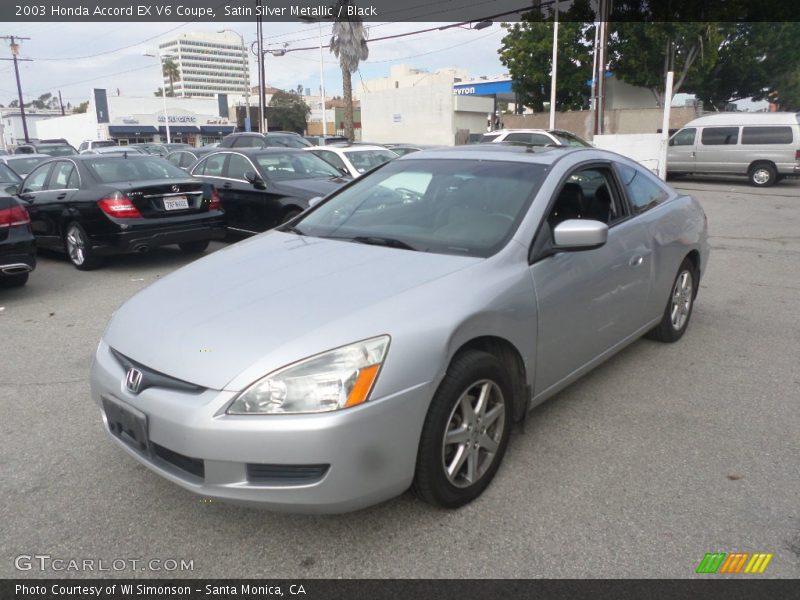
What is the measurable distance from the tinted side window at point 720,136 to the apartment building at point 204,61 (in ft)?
276

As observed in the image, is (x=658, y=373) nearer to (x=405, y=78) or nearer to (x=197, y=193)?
(x=197, y=193)

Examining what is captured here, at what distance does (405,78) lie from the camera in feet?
268

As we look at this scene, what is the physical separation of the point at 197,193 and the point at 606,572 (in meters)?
7.25

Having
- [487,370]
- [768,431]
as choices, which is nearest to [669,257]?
[768,431]

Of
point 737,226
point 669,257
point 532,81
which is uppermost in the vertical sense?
point 532,81

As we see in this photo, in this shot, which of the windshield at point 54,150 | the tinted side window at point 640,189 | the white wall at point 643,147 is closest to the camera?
the tinted side window at point 640,189

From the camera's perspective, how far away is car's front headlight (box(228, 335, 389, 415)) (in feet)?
7.98

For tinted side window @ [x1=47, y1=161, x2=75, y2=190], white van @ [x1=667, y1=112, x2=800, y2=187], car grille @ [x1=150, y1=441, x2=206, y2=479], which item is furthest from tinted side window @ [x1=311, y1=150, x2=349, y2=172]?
white van @ [x1=667, y1=112, x2=800, y2=187]

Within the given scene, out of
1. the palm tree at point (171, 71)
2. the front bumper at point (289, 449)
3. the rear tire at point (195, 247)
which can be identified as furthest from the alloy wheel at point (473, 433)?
the palm tree at point (171, 71)

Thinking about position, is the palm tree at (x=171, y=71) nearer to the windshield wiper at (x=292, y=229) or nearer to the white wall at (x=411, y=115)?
the white wall at (x=411, y=115)

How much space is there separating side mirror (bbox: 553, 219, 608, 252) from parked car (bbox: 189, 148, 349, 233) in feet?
19.3

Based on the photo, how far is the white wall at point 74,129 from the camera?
200ft

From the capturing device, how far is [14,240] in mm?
6727

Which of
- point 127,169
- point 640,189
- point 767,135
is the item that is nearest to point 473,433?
point 640,189
